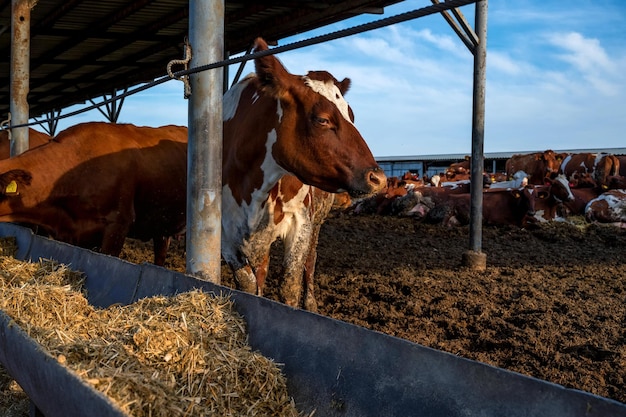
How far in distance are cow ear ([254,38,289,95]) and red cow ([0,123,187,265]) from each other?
1921 mm

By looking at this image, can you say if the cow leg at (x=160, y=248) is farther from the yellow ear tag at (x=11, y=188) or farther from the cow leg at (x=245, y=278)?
the cow leg at (x=245, y=278)

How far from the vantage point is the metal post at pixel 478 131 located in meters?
7.16

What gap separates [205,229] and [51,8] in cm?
829

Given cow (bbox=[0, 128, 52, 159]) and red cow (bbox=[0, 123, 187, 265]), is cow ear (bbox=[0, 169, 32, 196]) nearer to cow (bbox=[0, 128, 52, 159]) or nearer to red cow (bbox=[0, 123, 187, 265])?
red cow (bbox=[0, 123, 187, 265])

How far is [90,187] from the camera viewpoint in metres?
5.31

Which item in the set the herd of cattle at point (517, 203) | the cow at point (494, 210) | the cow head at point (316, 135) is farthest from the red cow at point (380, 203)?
the cow head at point (316, 135)

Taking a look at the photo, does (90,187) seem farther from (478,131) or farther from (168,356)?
(478,131)

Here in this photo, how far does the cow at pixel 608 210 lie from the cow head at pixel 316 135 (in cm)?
1008

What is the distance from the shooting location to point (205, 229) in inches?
135

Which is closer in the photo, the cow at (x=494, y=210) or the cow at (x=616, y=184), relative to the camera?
the cow at (x=494, y=210)

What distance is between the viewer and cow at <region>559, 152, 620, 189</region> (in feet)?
67.6

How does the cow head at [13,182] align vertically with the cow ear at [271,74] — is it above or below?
below

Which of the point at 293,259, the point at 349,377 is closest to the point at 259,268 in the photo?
the point at 293,259

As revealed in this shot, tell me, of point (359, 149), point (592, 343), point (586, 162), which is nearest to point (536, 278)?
point (592, 343)
